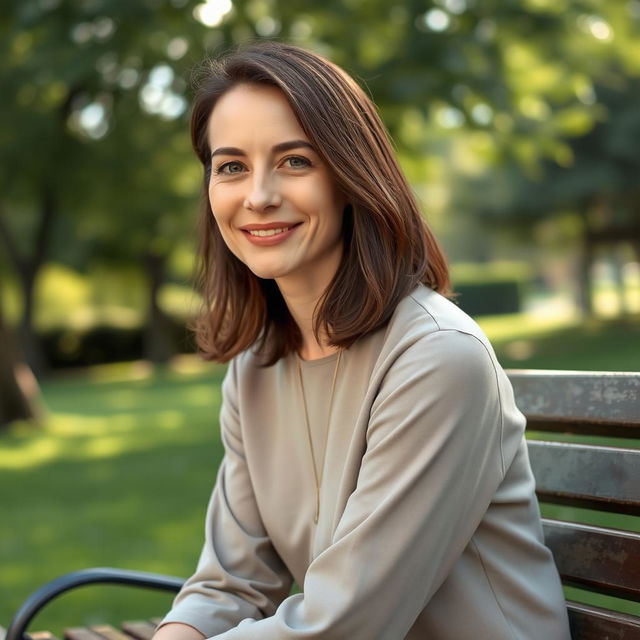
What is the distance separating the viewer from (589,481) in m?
2.60

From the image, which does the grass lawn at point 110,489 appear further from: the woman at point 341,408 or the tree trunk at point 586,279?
the tree trunk at point 586,279

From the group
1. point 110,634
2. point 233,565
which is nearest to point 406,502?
point 233,565

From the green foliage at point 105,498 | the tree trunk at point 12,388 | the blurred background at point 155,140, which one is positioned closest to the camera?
the green foliage at point 105,498

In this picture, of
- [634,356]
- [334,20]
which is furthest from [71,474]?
[634,356]

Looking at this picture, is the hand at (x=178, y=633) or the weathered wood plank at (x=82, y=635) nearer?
the hand at (x=178, y=633)

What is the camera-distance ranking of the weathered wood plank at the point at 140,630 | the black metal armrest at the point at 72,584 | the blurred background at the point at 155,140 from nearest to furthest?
the black metal armrest at the point at 72,584 < the weathered wood plank at the point at 140,630 < the blurred background at the point at 155,140

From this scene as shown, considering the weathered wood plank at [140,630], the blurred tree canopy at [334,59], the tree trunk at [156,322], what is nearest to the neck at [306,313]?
the weathered wood plank at [140,630]

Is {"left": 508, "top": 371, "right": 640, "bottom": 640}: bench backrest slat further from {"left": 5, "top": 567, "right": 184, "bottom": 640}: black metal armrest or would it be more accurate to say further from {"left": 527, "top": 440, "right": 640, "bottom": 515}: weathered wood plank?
{"left": 5, "top": 567, "right": 184, "bottom": 640}: black metal armrest

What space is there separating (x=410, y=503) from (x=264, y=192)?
2.49 feet

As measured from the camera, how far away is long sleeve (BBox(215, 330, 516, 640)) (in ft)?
6.73

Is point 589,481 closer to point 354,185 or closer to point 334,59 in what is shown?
point 354,185

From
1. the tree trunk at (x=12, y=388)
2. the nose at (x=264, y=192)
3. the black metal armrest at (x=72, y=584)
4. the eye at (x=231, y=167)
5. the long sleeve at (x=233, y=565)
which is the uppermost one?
the eye at (x=231, y=167)

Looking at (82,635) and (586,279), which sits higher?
(82,635)

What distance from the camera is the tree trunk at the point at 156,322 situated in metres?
29.9
